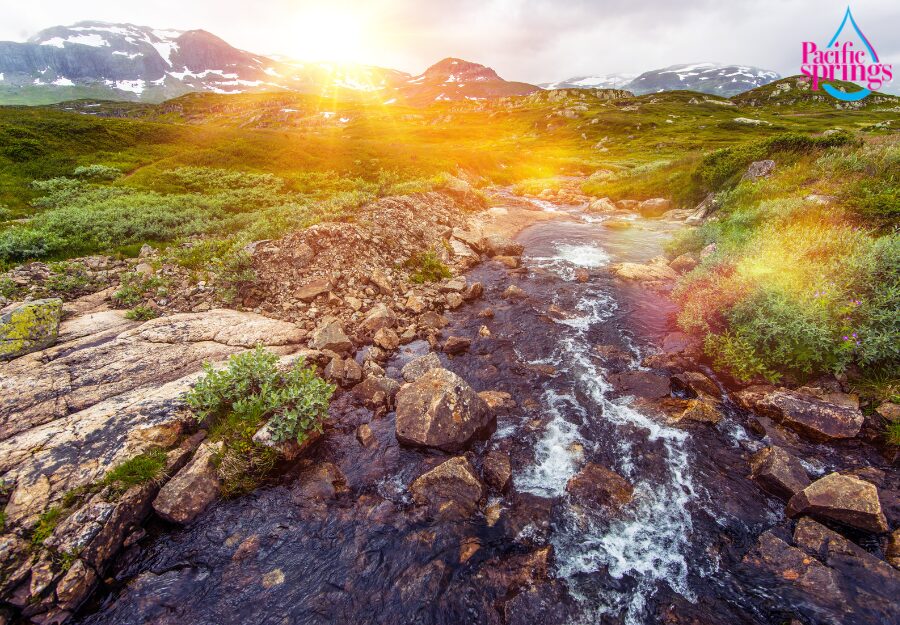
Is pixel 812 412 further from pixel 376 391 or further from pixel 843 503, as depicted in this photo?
pixel 376 391

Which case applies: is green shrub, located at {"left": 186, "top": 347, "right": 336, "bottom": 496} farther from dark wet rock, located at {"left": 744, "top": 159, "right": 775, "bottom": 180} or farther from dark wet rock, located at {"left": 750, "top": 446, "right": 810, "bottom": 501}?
dark wet rock, located at {"left": 744, "top": 159, "right": 775, "bottom": 180}

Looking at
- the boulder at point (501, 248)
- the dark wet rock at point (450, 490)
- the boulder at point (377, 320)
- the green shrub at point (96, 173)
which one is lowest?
the dark wet rock at point (450, 490)

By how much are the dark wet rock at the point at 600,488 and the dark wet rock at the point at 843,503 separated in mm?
3684

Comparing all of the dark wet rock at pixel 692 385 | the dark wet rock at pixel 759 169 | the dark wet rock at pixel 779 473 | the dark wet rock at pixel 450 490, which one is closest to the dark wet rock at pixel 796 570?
the dark wet rock at pixel 779 473

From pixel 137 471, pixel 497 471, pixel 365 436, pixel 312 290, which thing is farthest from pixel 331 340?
pixel 497 471

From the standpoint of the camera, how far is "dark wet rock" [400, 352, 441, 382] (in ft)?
44.6

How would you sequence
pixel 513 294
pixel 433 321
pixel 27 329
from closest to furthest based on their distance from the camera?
pixel 27 329
pixel 433 321
pixel 513 294

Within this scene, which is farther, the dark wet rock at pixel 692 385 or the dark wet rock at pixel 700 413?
the dark wet rock at pixel 692 385

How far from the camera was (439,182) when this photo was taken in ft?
120

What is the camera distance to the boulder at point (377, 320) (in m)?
16.3

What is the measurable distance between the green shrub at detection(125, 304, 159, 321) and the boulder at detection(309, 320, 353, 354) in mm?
6588

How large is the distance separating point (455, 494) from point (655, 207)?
40.3 m

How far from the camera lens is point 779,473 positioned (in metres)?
9.03

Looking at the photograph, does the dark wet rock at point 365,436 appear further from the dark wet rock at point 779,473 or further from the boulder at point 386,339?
the dark wet rock at point 779,473
